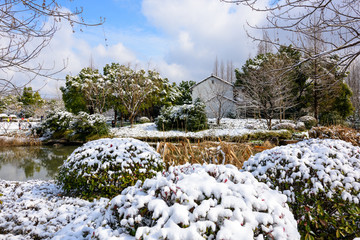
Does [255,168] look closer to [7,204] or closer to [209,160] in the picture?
[209,160]

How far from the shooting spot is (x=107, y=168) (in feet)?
11.1

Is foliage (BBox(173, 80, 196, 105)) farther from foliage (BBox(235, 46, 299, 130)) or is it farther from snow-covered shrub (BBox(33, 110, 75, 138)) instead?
snow-covered shrub (BBox(33, 110, 75, 138))

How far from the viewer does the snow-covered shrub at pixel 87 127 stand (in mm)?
14419

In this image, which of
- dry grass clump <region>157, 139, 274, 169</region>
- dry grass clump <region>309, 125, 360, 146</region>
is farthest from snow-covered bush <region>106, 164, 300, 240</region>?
dry grass clump <region>309, 125, 360, 146</region>

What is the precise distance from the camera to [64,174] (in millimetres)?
3648

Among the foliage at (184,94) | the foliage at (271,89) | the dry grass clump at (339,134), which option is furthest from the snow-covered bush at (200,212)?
the foliage at (184,94)

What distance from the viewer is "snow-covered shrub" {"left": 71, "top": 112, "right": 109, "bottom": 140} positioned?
1442cm

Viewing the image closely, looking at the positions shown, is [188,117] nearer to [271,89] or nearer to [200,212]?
[271,89]

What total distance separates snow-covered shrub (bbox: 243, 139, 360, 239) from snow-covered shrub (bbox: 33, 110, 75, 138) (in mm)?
15897

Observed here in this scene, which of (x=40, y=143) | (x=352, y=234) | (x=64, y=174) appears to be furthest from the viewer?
(x=40, y=143)

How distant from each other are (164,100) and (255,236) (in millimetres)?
23312

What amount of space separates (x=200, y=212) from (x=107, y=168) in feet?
8.44

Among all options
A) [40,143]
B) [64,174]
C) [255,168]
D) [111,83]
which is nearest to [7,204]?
[64,174]

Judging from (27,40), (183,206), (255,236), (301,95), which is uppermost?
(301,95)
